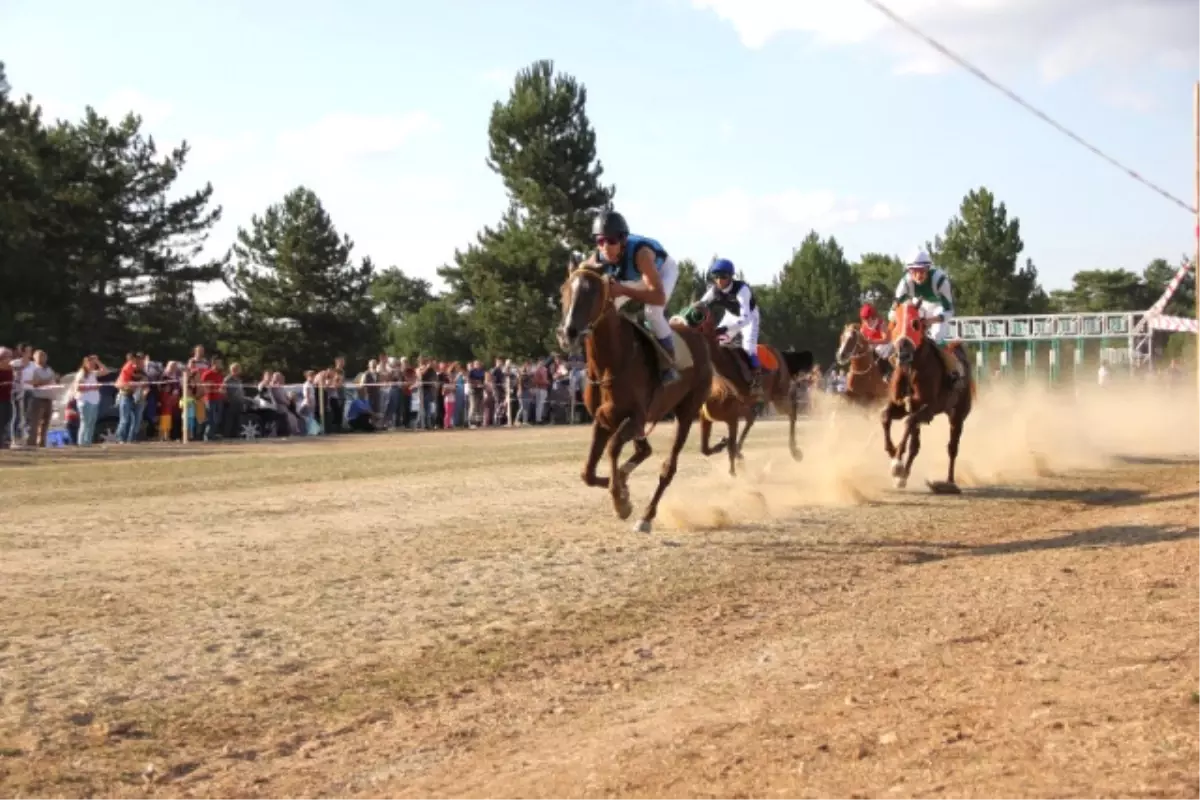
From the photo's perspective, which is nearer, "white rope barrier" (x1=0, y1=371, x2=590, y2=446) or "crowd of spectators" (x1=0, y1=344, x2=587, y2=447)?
"crowd of spectators" (x1=0, y1=344, x2=587, y2=447)

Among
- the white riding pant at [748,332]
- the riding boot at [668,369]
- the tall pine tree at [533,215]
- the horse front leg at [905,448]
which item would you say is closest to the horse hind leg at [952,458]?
the horse front leg at [905,448]

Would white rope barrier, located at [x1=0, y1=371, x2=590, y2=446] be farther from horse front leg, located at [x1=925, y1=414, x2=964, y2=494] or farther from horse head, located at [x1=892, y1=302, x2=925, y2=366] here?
horse front leg, located at [x1=925, y1=414, x2=964, y2=494]

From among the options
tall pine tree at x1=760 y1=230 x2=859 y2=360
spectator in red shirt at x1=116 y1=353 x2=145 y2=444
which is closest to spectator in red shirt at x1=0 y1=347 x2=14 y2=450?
spectator in red shirt at x1=116 y1=353 x2=145 y2=444

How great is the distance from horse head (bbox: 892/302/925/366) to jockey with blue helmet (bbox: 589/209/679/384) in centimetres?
446

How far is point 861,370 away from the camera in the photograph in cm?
2208

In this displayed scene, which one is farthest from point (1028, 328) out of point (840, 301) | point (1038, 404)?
point (1038, 404)

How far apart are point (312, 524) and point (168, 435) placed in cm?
1807

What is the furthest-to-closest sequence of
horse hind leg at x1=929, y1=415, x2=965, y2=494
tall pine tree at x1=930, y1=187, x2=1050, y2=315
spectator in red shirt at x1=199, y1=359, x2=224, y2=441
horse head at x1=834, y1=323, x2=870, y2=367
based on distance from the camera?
tall pine tree at x1=930, y1=187, x2=1050, y2=315 < spectator in red shirt at x1=199, y1=359, x2=224, y2=441 < horse head at x1=834, y1=323, x2=870, y2=367 < horse hind leg at x1=929, y1=415, x2=965, y2=494

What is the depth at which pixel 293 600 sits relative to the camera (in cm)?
929

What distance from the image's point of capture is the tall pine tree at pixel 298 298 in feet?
221

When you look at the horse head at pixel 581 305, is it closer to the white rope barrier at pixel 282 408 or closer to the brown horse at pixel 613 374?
the brown horse at pixel 613 374

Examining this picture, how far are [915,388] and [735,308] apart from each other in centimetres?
262

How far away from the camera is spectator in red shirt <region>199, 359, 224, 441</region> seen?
31.2m

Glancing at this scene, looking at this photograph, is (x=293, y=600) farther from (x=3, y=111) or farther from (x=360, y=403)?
(x=3, y=111)
